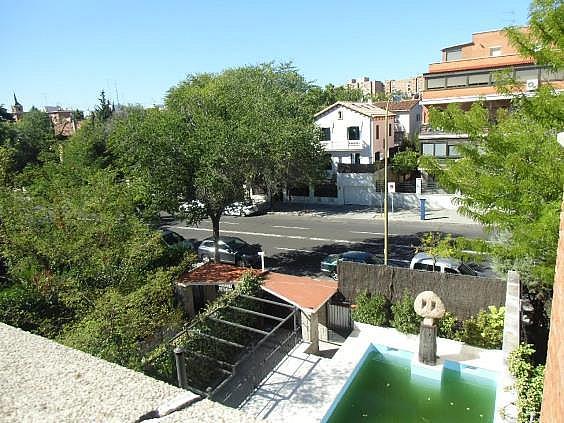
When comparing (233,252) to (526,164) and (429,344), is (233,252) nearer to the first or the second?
(429,344)

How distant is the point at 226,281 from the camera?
15422 mm

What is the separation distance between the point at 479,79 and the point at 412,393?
1020 inches

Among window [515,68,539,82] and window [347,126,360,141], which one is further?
window [347,126,360,141]

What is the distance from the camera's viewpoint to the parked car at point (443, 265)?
17.4m

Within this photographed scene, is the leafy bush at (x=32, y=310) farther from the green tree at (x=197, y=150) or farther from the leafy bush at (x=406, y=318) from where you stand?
the leafy bush at (x=406, y=318)

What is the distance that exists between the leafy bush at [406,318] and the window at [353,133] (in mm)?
26148

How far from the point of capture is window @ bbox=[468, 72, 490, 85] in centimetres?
3041

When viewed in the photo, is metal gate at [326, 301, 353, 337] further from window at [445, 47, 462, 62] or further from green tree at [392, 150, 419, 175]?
window at [445, 47, 462, 62]

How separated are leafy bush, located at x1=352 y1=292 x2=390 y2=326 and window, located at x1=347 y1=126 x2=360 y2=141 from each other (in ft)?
84.5

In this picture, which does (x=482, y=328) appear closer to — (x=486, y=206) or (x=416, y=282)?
(x=416, y=282)

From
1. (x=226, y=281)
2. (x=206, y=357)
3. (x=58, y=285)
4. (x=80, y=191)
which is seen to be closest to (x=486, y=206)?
(x=206, y=357)

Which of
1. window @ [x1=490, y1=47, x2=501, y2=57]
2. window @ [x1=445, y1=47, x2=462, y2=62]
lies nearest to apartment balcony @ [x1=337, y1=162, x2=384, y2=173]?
window @ [x1=445, y1=47, x2=462, y2=62]

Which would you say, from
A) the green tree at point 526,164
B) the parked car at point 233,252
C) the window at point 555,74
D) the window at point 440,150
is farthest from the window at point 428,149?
the green tree at point 526,164

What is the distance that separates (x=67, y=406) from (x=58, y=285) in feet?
39.5
